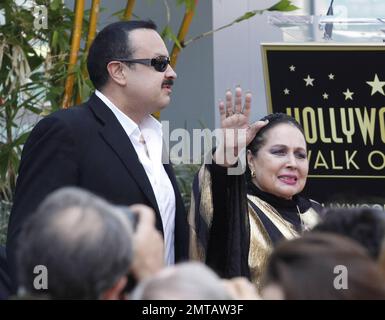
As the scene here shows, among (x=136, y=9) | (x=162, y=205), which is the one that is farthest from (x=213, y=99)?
(x=162, y=205)

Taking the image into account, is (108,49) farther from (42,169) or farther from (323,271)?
(323,271)

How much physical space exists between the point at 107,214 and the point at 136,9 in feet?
14.6

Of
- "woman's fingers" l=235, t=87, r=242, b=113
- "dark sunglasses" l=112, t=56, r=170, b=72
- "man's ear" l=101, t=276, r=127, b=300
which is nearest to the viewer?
"man's ear" l=101, t=276, r=127, b=300

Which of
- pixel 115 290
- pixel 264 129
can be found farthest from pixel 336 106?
pixel 115 290

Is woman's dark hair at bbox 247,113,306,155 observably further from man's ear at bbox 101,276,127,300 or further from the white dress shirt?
man's ear at bbox 101,276,127,300

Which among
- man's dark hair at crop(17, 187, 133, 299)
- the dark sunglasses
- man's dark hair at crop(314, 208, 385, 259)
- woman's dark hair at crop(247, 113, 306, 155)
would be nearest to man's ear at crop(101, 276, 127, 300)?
man's dark hair at crop(17, 187, 133, 299)

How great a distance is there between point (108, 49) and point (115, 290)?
5.82ft

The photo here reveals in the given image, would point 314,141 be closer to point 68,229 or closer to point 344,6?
point 344,6

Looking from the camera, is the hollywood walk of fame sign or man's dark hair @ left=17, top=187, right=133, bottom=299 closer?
man's dark hair @ left=17, top=187, right=133, bottom=299

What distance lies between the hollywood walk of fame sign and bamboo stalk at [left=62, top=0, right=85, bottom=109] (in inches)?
38.0

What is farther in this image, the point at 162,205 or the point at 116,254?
the point at 162,205

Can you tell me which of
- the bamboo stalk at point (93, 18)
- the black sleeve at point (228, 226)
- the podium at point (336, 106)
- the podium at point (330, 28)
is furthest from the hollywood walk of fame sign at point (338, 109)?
the black sleeve at point (228, 226)

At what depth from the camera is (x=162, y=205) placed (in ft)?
12.8

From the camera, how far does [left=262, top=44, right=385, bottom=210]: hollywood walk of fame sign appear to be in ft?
18.1
